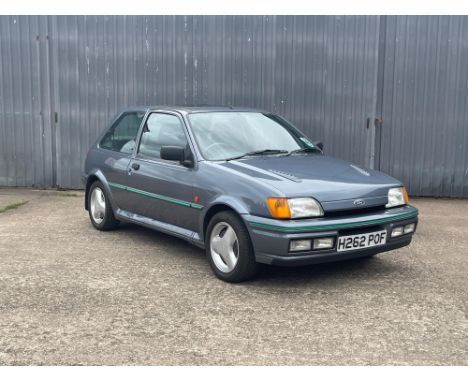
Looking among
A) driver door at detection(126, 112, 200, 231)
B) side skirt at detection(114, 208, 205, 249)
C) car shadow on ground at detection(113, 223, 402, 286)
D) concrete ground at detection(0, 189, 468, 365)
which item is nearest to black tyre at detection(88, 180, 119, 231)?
side skirt at detection(114, 208, 205, 249)

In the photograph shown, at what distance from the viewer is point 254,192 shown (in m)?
4.70

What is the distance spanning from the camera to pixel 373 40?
9555mm

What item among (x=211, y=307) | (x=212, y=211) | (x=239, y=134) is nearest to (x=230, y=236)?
(x=212, y=211)

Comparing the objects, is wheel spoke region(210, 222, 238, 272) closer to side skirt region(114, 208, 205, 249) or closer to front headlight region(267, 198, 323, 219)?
side skirt region(114, 208, 205, 249)

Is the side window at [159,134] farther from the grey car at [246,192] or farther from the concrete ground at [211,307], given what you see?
the concrete ground at [211,307]

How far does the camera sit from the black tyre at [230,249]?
472 cm

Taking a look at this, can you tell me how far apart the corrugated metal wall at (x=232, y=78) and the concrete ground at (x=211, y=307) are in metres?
3.59

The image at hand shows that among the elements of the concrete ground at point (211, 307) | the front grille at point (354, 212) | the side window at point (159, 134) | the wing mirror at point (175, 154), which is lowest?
the concrete ground at point (211, 307)

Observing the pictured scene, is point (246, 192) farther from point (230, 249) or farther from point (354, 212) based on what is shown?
point (354, 212)

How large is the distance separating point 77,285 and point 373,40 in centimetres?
674

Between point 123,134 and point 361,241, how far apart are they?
3.22 m

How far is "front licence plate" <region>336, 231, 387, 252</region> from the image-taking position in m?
4.63

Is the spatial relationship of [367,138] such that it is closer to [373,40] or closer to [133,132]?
[373,40]

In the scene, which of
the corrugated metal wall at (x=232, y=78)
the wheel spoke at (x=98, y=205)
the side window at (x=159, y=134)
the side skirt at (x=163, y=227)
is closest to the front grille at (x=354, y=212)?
the side skirt at (x=163, y=227)
